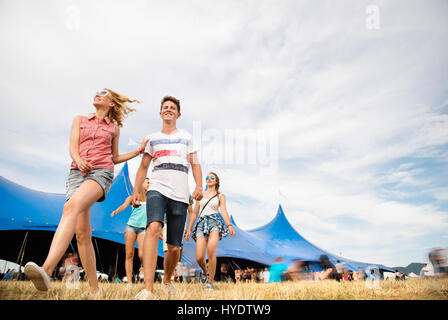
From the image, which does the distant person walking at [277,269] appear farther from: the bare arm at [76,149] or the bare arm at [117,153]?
the bare arm at [76,149]

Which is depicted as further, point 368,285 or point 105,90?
point 368,285

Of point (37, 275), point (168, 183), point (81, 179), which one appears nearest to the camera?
point (37, 275)

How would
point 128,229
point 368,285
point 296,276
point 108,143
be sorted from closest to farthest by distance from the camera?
point 108,143
point 368,285
point 128,229
point 296,276

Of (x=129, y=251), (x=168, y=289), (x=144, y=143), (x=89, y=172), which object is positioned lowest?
(x=168, y=289)

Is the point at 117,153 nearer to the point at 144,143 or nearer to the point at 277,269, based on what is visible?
the point at 144,143

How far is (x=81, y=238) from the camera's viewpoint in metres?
2.56

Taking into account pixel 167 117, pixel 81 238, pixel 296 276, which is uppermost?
pixel 167 117

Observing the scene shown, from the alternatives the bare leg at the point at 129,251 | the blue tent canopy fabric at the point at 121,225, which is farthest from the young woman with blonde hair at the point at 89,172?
the blue tent canopy fabric at the point at 121,225

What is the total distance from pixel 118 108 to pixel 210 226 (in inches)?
85.2

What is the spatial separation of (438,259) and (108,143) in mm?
5165

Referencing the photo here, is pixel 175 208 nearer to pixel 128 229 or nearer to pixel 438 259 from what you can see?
pixel 128 229

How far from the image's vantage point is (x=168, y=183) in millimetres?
2719

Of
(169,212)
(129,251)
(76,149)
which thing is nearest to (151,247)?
(169,212)
